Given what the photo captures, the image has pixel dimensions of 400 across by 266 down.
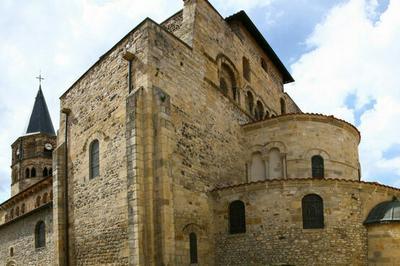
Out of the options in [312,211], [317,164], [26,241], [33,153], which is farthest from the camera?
[33,153]

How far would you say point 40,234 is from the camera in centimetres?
2230

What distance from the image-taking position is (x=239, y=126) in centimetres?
2009

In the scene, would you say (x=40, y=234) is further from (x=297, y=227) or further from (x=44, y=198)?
(x=297, y=227)

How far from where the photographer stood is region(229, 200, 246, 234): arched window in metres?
16.1

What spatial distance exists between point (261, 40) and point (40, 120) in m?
24.8

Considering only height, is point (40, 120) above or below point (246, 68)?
Answer: above

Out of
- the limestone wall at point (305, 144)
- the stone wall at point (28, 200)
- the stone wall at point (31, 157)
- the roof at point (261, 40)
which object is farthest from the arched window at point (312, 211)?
the stone wall at point (31, 157)

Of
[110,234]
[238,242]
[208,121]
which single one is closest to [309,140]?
[208,121]

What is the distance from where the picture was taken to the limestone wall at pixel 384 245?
15.0m

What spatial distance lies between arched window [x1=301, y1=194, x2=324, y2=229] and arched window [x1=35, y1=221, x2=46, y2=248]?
12459 mm

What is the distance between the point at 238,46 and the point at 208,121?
5871 millimetres

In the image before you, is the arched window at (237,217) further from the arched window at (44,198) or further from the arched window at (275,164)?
the arched window at (44,198)

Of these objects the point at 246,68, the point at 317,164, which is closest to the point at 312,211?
the point at 317,164

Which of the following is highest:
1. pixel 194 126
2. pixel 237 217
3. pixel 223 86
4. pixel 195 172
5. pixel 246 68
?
pixel 246 68
